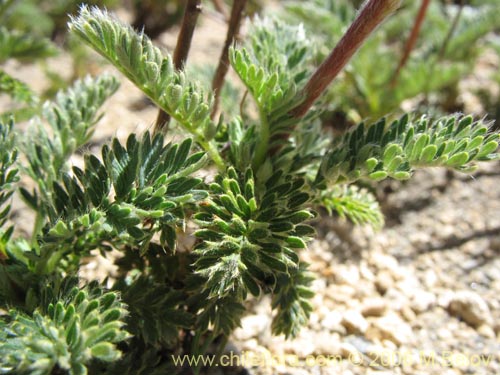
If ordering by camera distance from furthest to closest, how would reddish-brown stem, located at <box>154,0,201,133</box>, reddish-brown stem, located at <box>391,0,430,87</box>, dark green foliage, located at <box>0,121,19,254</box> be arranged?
reddish-brown stem, located at <box>391,0,430,87</box>
reddish-brown stem, located at <box>154,0,201,133</box>
dark green foliage, located at <box>0,121,19,254</box>

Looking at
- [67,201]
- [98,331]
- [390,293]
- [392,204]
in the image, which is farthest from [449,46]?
[98,331]

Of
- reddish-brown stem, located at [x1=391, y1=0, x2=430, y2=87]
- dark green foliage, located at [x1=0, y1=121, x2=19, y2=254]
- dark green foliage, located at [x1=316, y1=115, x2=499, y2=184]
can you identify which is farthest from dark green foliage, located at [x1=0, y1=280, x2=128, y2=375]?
reddish-brown stem, located at [x1=391, y1=0, x2=430, y2=87]

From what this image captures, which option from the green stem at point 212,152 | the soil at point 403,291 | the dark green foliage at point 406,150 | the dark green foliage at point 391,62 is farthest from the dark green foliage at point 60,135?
the dark green foliage at point 391,62

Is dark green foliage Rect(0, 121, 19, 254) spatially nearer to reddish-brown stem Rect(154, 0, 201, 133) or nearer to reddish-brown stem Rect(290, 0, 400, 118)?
reddish-brown stem Rect(154, 0, 201, 133)

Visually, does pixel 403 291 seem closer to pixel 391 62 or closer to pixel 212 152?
pixel 212 152

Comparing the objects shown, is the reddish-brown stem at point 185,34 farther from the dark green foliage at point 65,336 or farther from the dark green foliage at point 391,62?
the dark green foliage at point 391,62

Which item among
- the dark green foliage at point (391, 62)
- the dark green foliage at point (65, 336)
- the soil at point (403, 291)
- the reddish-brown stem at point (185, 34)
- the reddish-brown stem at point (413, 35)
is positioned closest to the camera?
the dark green foliage at point (65, 336)
